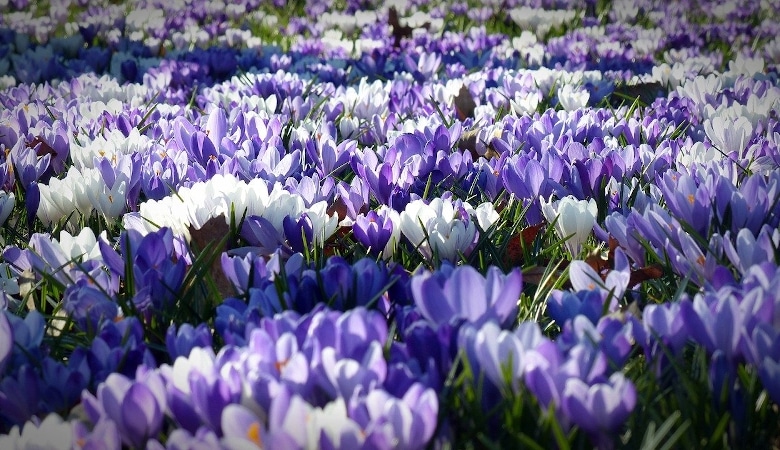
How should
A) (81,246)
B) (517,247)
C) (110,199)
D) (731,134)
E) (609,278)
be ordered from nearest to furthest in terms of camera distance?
(609,278) → (81,246) → (517,247) → (110,199) → (731,134)

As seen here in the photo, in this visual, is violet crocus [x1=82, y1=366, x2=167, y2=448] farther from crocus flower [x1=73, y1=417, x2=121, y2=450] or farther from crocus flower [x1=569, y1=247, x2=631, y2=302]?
crocus flower [x1=569, y1=247, x2=631, y2=302]

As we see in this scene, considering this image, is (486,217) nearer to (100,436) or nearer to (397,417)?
(397,417)

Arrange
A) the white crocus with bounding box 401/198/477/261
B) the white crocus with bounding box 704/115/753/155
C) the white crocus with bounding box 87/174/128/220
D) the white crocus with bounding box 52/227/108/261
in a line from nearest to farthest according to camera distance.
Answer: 1. the white crocus with bounding box 52/227/108/261
2. the white crocus with bounding box 401/198/477/261
3. the white crocus with bounding box 87/174/128/220
4. the white crocus with bounding box 704/115/753/155

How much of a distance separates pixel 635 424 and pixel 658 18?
706 centimetres

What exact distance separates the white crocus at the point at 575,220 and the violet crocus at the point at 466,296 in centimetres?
58

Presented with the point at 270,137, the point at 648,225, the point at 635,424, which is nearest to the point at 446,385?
the point at 635,424

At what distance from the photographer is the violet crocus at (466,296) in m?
1.21

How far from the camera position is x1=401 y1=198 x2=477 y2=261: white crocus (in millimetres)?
1715

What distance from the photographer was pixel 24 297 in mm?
1526

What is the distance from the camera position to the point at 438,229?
1.73m

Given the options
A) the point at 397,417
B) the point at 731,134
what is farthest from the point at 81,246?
the point at 731,134

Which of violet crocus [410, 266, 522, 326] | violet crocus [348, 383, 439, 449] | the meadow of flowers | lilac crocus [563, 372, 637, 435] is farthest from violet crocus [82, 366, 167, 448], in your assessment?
lilac crocus [563, 372, 637, 435]

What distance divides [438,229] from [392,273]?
302 millimetres

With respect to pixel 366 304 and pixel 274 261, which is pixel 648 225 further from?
pixel 274 261
